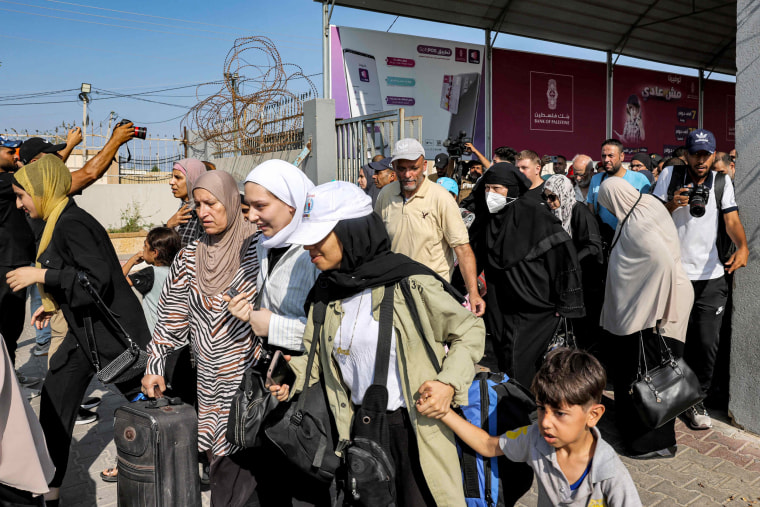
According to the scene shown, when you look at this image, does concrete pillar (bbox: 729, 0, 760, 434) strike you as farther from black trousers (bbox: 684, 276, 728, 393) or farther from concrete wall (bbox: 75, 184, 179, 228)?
concrete wall (bbox: 75, 184, 179, 228)

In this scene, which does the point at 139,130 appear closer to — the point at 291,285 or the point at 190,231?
the point at 190,231

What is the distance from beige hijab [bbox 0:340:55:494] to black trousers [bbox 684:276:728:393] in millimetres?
4477

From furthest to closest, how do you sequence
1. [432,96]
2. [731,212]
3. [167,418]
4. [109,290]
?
[432,96]
[731,212]
[109,290]
[167,418]

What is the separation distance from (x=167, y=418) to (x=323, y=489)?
82 centimetres

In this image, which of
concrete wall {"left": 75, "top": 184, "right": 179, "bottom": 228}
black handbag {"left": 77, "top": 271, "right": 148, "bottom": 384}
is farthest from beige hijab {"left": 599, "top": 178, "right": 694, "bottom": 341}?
concrete wall {"left": 75, "top": 184, "right": 179, "bottom": 228}

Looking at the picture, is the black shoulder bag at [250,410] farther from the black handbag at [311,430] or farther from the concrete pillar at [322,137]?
the concrete pillar at [322,137]

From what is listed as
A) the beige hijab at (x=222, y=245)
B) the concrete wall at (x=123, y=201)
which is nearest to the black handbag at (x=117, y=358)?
the beige hijab at (x=222, y=245)

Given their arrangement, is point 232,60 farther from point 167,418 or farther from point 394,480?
point 394,480

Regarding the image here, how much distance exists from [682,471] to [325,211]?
10.5 ft

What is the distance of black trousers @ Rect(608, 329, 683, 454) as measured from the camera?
406 cm

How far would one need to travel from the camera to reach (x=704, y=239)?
179 inches

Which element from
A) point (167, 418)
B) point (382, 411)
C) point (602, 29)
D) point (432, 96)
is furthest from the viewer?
point (602, 29)

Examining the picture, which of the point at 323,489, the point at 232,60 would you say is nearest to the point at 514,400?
the point at 323,489

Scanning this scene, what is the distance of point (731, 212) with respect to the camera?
4371mm
